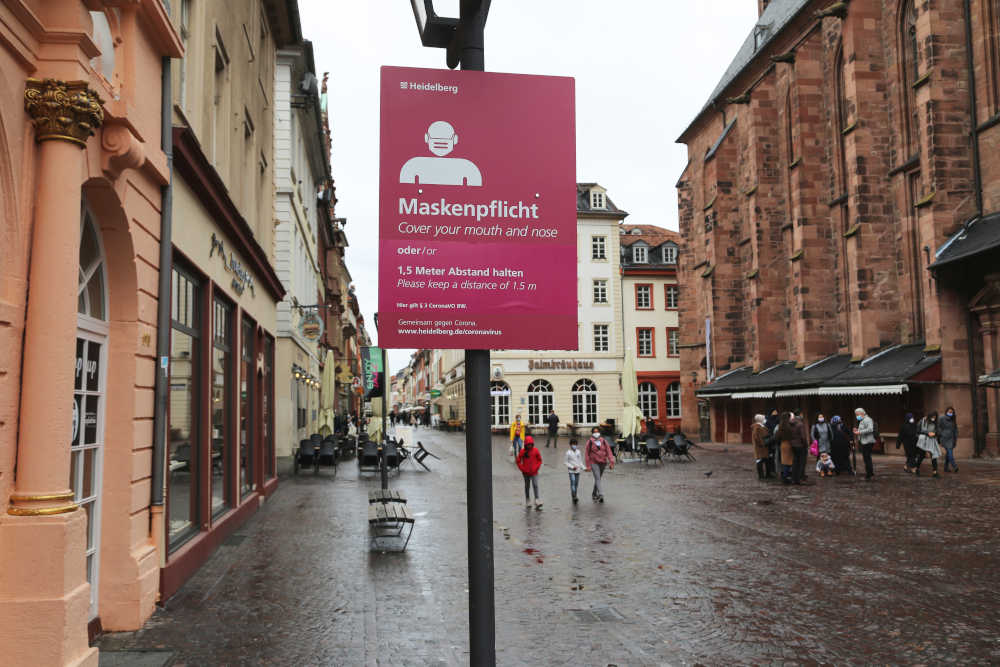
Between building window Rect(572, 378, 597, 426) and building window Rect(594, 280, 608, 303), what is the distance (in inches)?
234

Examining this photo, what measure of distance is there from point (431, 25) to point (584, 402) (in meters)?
56.1

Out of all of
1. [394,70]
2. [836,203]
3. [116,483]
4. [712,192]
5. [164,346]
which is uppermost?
[712,192]

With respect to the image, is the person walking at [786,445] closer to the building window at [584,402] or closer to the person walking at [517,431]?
the person walking at [517,431]

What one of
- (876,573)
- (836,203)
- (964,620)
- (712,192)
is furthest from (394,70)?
(712,192)

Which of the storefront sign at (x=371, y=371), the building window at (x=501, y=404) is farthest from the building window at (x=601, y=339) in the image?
the storefront sign at (x=371, y=371)

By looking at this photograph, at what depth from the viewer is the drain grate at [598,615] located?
7.33 meters

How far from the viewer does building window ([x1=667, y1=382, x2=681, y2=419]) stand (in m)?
60.2

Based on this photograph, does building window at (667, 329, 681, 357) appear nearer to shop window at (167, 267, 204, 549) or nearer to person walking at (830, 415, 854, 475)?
person walking at (830, 415, 854, 475)

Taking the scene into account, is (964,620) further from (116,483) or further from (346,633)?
(116,483)

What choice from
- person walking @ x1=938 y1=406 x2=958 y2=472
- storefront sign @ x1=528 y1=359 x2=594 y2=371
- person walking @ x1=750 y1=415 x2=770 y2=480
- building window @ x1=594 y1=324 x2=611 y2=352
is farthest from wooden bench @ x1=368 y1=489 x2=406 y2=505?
building window @ x1=594 y1=324 x2=611 y2=352

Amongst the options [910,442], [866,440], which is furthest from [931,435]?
[866,440]

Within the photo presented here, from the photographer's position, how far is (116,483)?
7312 mm

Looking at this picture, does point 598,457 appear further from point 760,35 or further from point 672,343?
point 672,343

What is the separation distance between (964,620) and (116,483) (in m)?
7.26
